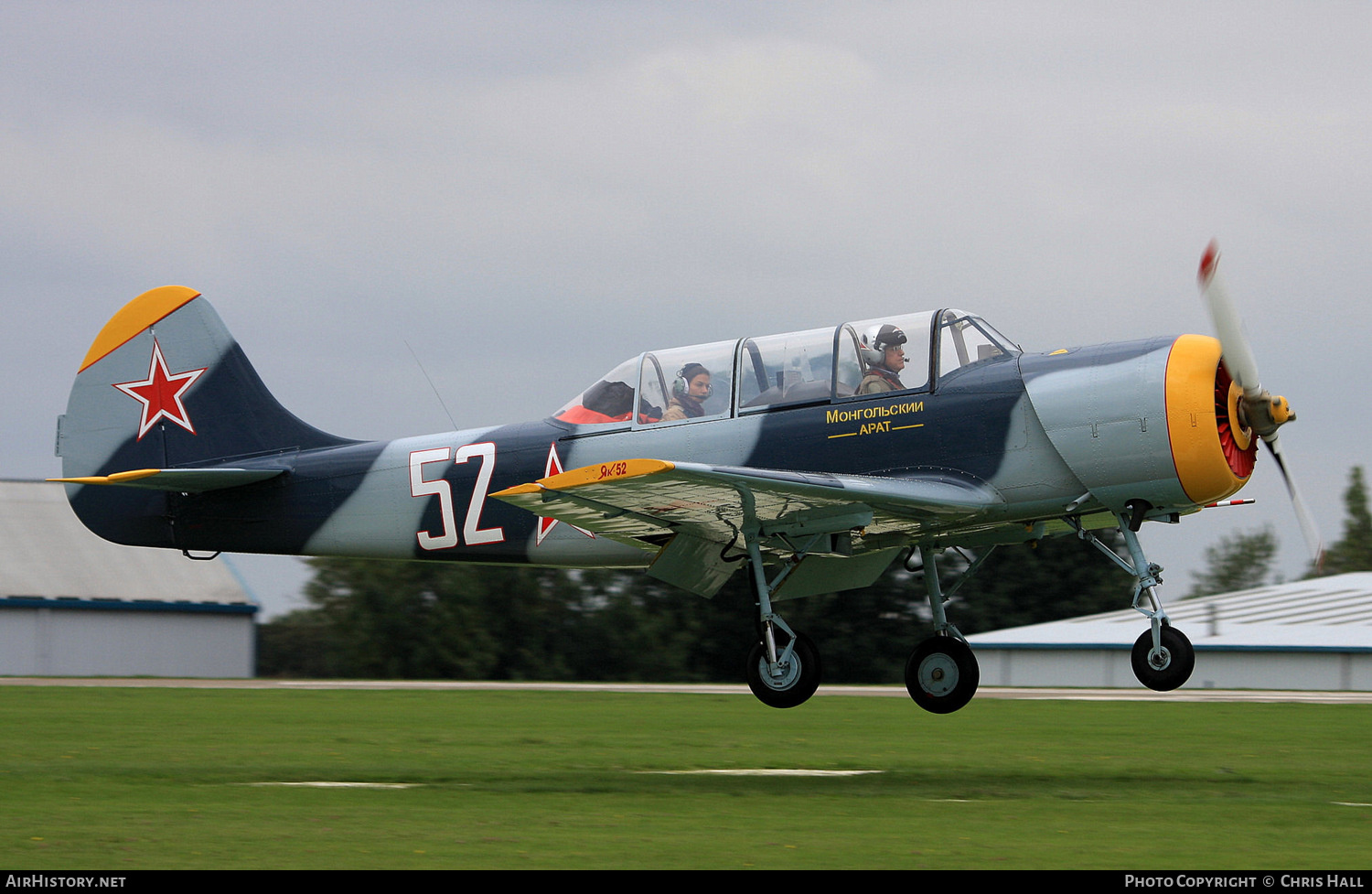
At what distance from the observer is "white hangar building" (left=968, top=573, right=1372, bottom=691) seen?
130 ft

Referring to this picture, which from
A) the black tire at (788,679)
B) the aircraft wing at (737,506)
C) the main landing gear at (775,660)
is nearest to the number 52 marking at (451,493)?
the aircraft wing at (737,506)

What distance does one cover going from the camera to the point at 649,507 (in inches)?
471

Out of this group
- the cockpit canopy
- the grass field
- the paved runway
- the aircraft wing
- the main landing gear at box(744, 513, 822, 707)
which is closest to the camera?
the grass field

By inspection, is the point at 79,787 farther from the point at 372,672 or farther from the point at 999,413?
the point at 372,672

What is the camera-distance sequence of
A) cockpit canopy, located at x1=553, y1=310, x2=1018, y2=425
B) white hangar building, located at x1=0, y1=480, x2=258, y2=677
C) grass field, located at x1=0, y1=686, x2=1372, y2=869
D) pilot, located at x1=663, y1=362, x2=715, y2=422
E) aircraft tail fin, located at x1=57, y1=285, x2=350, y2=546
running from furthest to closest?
white hangar building, located at x1=0, y1=480, x2=258, y2=677, aircraft tail fin, located at x1=57, y1=285, x2=350, y2=546, pilot, located at x1=663, y1=362, x2=715, y2=422, cockpit canopy, located at x1=553, y1=310, x2=1018, y2=425, grass field, located at x1=0, y1=686, x2=1372, y2=869

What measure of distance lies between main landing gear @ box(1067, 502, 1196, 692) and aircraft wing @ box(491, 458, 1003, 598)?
1120 millimetres

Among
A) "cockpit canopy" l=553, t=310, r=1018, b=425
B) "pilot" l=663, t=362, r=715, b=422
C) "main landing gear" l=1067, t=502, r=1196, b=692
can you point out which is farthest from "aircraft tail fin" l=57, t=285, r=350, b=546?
"main landing gear" l=1067, t=502, r=1196, b=692

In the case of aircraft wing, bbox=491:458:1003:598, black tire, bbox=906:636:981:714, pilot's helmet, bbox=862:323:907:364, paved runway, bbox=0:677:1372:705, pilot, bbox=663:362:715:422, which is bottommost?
paved runway, bbox=0:677:1372:705

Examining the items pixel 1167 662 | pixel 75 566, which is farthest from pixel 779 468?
pixel 75 566

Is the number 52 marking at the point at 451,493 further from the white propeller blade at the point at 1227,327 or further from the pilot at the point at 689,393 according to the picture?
the white propeller blade at the point at 1227,327

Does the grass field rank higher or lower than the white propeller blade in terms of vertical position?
lower

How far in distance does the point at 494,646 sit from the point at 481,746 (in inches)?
1711

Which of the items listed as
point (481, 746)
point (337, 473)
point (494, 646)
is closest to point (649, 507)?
point (337, 473)

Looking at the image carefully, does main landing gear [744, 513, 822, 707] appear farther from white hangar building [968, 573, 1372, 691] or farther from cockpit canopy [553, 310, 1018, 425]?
white hangar building [968, 573, 1372, 691]
